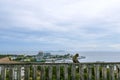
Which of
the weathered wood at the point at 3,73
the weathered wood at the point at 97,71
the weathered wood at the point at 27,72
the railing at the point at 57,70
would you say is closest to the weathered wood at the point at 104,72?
the railing at the point at 57,70

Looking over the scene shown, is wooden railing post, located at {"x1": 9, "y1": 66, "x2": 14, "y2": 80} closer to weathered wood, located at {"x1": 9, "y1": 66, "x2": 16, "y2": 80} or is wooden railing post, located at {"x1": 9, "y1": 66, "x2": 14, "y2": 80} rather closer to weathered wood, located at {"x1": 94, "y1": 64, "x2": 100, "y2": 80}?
weathered wood, located at {"x1": 9, "y1": 66, "x2": 16, "y2": 80}

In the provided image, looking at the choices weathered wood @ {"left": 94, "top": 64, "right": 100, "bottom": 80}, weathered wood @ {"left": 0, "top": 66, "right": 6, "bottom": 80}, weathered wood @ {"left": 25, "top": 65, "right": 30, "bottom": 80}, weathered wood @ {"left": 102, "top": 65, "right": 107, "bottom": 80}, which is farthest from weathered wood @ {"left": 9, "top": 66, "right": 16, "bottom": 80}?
weathered wood @ {"left": 102, "top": 65, "right": 107, "bottom": 80}

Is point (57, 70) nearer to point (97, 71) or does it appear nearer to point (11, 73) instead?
point (97, 71)

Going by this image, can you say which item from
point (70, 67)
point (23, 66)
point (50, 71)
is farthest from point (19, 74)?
point (70, 67)

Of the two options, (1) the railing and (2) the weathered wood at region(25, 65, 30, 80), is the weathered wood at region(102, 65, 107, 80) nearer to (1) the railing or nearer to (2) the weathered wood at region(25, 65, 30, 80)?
(1) the railing

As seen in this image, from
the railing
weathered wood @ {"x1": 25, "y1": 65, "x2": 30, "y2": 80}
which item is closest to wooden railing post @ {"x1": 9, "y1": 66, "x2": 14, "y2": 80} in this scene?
the railing

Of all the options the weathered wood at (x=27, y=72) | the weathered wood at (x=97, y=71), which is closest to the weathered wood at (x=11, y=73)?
the weathered wood at (x=27, y=72)

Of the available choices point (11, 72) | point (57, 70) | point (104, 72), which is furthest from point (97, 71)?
point (11, 72)

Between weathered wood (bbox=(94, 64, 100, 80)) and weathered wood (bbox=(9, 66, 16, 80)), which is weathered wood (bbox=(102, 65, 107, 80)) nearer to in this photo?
weathered wood (bbox=(94, 64, 100, 80))

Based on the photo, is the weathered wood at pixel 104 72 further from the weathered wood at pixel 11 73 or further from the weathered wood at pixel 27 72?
the weathered wood at pixel 11 73

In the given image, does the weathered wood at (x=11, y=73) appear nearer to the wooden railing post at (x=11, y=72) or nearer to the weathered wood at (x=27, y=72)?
the wooden railing post at (x=11, y=72)

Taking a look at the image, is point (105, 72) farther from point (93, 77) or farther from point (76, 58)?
point (76, 58)

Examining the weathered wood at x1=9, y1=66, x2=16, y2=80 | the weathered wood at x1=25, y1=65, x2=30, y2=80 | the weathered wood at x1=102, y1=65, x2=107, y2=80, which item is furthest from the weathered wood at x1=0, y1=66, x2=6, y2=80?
the weathered wood at x1=102, y1=65, x2=107, y2=80

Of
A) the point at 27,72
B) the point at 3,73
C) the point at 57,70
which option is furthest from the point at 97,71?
the point at 3,73
